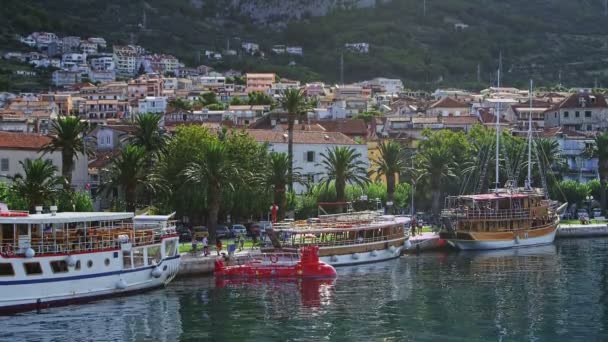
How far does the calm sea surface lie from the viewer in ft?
172

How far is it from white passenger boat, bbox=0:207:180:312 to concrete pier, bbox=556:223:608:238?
48.8 meters

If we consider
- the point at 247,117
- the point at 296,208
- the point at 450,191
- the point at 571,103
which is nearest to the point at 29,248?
the point at 296,208

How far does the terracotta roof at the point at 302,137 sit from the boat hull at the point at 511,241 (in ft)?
74.9

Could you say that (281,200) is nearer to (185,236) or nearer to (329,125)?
(185,236)

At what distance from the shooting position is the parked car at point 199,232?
86.3 m

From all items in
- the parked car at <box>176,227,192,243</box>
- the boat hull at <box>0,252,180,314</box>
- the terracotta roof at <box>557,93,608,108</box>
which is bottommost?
the boat hull at <box>0,252,180,314</box>

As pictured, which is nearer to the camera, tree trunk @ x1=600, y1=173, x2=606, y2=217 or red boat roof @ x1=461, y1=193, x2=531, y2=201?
red boat roof @ x1=461, y1=193, x2=531, y2=201

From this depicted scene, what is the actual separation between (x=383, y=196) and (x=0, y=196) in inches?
1710

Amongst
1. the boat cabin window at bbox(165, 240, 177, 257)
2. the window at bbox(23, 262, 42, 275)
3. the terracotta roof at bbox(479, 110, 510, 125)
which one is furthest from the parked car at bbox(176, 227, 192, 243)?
the terracotta roof at bbox(479, 110, 510, 125)

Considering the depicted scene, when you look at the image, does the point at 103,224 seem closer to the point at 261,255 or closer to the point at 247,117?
the point at 261,255

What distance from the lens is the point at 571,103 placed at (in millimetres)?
159375

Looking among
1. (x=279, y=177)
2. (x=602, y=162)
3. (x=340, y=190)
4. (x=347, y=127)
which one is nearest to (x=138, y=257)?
(x=279, y=177)

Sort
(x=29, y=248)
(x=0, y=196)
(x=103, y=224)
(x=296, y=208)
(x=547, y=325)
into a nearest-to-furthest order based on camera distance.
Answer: (x=547, y=325), (x=29, y=248), (x=103, y=224), (x=0, y=196), (x=296, y=208)

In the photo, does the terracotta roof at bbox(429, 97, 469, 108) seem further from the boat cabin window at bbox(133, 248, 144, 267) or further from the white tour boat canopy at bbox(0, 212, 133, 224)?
the white tour boat canopy at bbox(0, 212, 133, 224)
